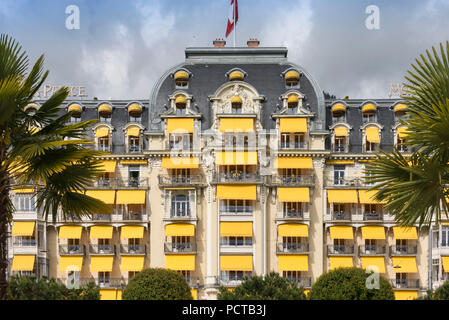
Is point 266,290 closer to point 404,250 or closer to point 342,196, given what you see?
point 342,196

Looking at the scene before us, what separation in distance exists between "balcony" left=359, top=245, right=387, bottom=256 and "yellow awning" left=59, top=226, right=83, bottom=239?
76.0ft

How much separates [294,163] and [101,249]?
17.5 metres

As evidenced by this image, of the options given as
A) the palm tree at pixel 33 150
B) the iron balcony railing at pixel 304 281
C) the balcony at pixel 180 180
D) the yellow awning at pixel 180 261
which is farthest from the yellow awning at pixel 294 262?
the palm tree at pixel 33 150

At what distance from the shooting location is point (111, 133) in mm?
54625

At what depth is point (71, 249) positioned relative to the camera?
5341 centimetres

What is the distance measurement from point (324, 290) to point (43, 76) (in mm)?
17218

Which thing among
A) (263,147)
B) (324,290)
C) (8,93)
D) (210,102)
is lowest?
(324,290)

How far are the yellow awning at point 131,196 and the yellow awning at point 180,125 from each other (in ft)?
18.7

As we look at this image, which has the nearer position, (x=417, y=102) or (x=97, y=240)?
(x=417, y=102)
